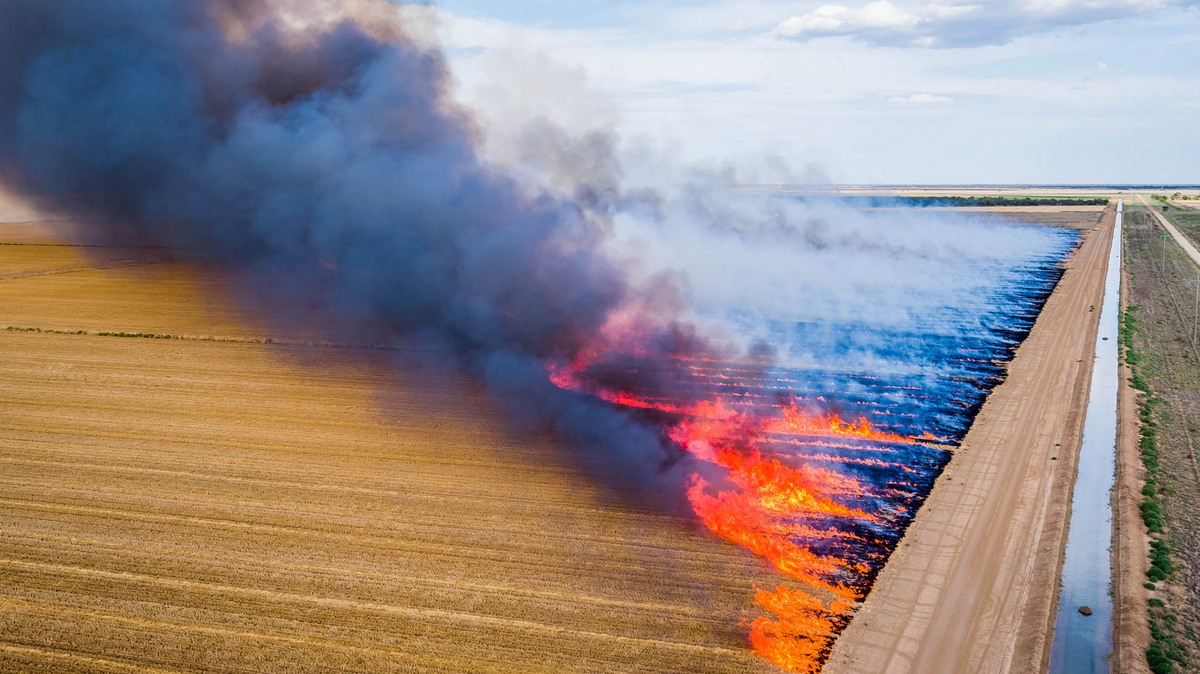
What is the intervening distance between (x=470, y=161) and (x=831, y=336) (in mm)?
24084

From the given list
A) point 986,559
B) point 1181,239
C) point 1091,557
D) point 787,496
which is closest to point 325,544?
point 787,496

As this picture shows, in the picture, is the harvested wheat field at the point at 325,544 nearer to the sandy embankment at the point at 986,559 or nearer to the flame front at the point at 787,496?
the flame front at the point at 787,496

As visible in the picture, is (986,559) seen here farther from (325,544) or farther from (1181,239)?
(1181,239)

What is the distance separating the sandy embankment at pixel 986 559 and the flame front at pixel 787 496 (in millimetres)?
843

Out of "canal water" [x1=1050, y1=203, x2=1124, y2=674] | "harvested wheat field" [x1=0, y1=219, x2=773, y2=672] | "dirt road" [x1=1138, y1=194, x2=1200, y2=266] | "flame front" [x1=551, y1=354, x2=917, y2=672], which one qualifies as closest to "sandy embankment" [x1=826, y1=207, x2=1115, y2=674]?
"canal water" [x1=1050, y1=203, x2=1124, y2=674]

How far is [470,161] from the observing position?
3819 centimetres

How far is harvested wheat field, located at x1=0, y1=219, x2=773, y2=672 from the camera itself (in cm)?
1630

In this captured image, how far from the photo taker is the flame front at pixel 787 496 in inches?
693

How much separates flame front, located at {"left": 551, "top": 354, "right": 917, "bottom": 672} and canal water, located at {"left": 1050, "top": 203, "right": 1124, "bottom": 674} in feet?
14.3

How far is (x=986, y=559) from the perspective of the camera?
20.5 metres

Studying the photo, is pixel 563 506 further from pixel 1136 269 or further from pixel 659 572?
pixel 1136 269

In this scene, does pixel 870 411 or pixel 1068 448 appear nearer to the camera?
pixel 1068 448

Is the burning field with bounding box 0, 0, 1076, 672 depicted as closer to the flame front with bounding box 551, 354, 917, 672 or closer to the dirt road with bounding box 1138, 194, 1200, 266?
the flame front with bounding box 551, 354, 917, 672

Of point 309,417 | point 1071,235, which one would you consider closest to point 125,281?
point 309,417
